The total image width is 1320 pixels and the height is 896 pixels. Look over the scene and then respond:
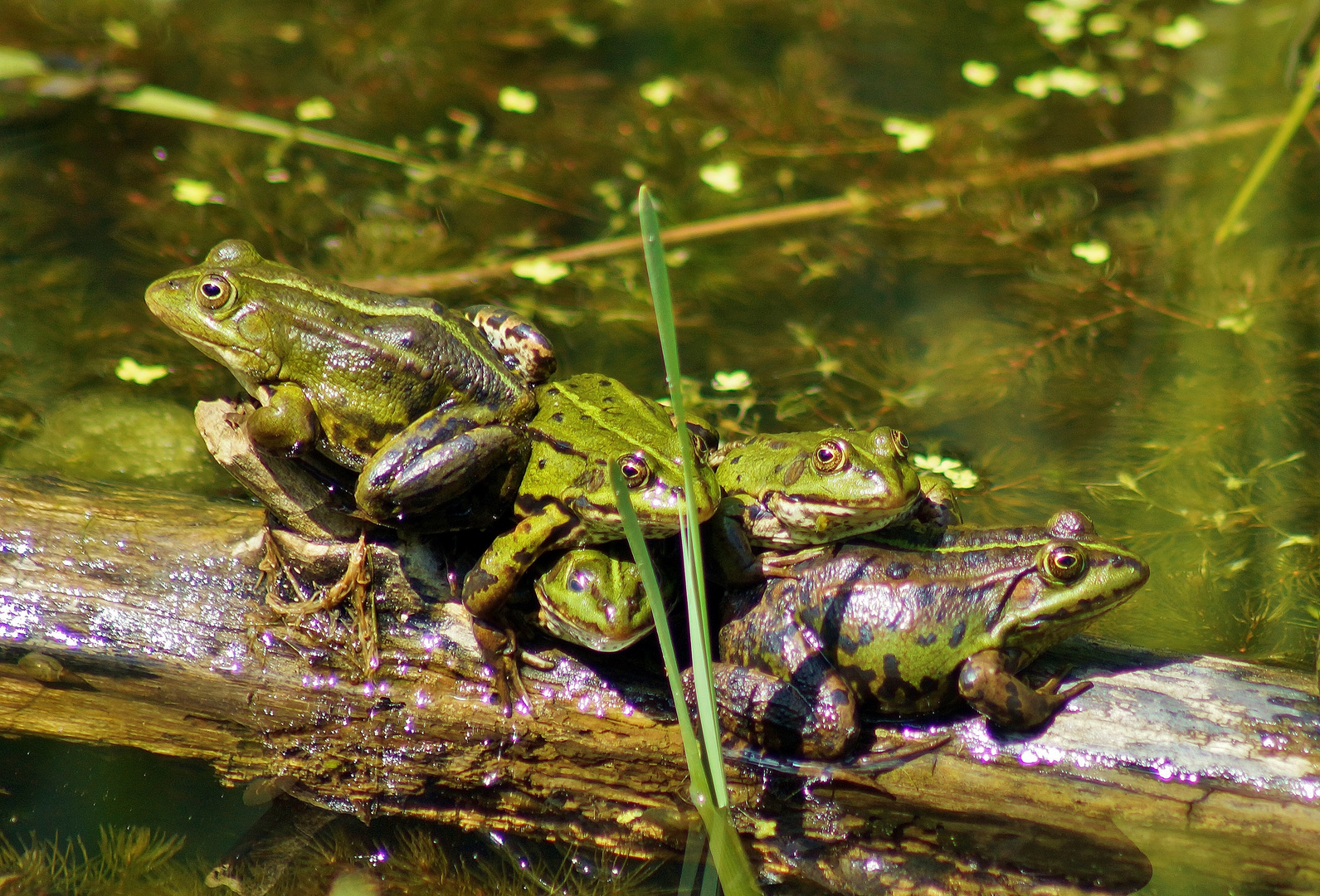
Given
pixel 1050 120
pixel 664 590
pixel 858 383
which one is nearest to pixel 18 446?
pixel 664 590

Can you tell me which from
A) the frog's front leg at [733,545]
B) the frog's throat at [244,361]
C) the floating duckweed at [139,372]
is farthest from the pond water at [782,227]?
the frog's front leg at [733,545]

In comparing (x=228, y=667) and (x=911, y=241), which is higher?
(x=911, y=241)

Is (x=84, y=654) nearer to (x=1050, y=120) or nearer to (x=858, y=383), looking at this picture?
(x=858, y=383)

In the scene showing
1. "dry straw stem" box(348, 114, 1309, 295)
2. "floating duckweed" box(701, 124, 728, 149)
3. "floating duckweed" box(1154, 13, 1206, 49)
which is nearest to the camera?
"dry straw stem" box(348, 114, 1309, 295)

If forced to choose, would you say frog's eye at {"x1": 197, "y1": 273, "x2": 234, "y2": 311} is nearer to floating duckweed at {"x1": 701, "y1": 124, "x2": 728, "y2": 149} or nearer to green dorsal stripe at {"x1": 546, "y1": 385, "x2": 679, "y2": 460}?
green dorsal stripe at {"x1": 546, "y1": 385, "x2": 679, "y2": 460}

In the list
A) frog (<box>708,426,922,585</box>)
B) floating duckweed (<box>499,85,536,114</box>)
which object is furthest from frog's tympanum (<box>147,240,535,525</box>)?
floating duckweed (<box>499,85,536,114</box>)

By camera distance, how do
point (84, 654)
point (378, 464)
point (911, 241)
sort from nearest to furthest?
point (378, 464), point (84, 654), point (911, 241)

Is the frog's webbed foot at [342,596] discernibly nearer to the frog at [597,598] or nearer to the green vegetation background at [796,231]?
the frog at [597,598]
